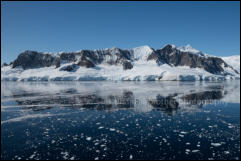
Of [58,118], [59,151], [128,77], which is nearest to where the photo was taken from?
[59,151]

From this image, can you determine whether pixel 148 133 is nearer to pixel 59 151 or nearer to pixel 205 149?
pixel 205 149

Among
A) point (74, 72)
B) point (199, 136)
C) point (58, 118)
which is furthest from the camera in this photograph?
point (74, 72)

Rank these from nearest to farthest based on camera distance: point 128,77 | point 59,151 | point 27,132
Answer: point 59,151 < point 27,132 < point 128,77

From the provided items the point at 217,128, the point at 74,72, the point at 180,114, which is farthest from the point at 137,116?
the point at 74,72

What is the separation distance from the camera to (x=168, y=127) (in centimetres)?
1451

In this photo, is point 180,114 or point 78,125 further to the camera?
point 180,114

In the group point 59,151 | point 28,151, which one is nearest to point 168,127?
point 59,151

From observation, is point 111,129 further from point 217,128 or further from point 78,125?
point 217,128

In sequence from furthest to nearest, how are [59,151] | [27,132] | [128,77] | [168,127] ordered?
[128,77] → [168,127] → [27,132] → [59,151]

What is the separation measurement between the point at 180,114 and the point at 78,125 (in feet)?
31.2

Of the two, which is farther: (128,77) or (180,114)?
(128,77)

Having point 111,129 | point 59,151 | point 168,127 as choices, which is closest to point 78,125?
point 111,129

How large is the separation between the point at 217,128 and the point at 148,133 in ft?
16.9

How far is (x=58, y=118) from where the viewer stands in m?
17.6
